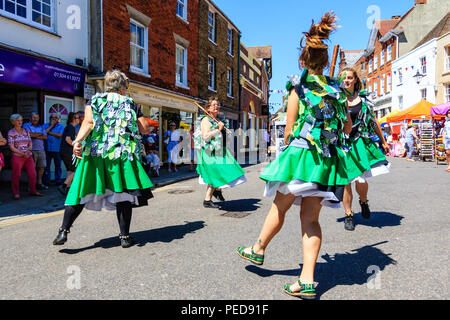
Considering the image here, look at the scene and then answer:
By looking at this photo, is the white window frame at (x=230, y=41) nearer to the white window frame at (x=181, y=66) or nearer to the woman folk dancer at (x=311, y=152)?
the white window frame at (x=181, y=66)

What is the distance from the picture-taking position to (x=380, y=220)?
191 inches

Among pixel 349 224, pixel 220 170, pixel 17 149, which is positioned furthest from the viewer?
pixel 17 149

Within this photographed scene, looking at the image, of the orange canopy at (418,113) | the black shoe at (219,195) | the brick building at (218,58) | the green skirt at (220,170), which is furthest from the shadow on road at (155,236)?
the orange canopy at (418,113)

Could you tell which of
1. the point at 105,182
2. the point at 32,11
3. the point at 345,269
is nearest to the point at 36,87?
the point at 32,11

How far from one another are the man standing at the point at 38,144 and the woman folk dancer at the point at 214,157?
4374 millimetres

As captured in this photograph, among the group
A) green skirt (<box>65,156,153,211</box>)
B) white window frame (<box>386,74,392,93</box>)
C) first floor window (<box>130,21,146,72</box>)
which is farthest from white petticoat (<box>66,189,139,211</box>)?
white window frame (<box>386,74,392,93</box>)

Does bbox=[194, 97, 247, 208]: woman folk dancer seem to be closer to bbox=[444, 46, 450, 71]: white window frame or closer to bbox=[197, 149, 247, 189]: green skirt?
bbox=[197, 149, 247, 189]: green skirt

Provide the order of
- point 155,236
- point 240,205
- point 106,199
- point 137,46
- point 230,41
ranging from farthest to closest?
point 230,41, point 137,46, point 240,205, point 155,236, point 106,199

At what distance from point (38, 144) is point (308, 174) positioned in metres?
7.48

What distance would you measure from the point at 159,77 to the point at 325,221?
10.9m

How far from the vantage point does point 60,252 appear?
3.56 meters

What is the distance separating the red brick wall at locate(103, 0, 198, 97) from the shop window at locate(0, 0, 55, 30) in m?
1.85

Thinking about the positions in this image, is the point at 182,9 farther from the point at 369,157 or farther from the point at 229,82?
the point at 369,157
